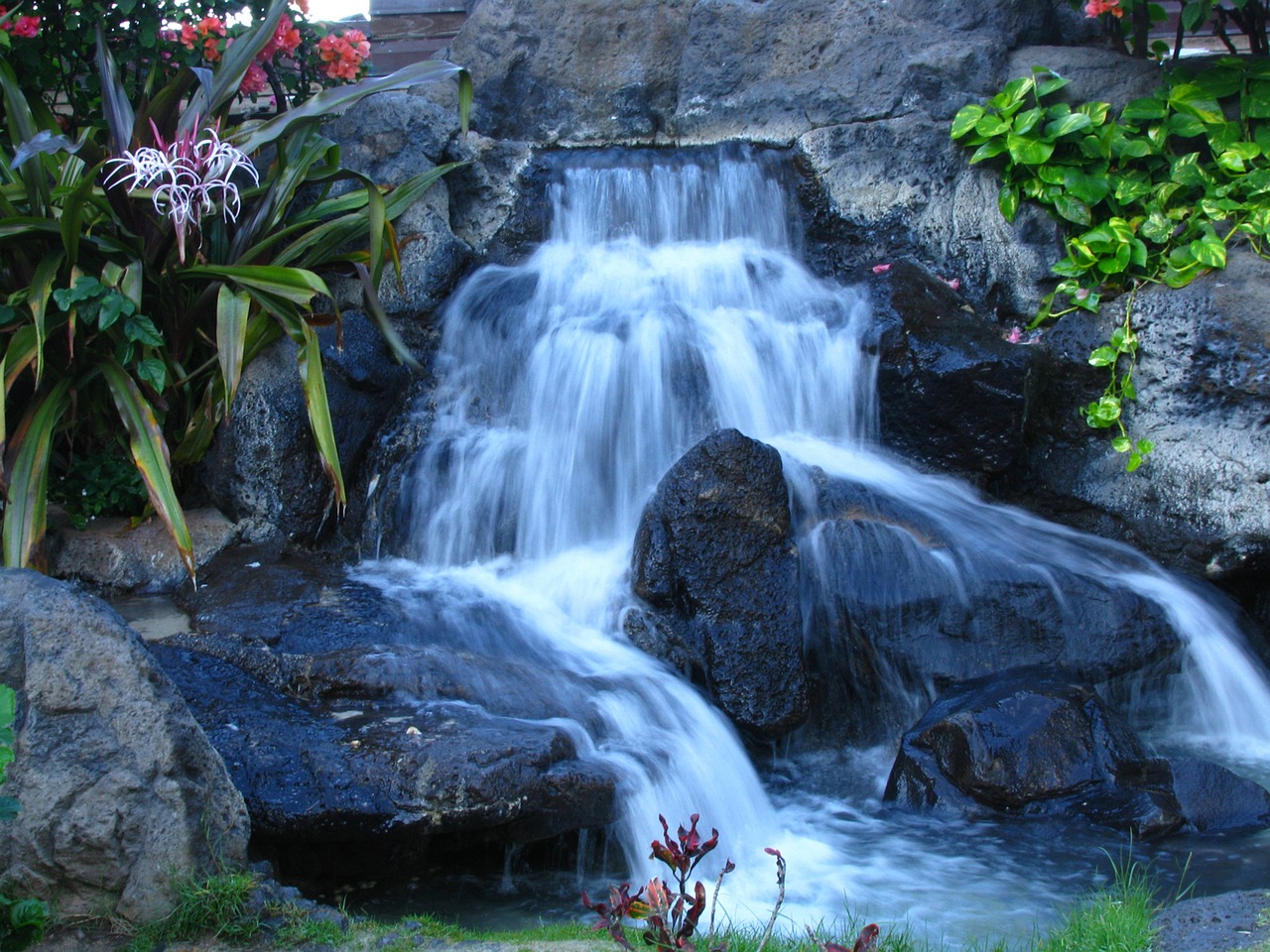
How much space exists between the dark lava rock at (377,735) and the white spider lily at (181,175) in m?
1.70

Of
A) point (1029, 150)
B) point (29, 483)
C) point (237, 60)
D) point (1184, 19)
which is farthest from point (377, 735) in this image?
point (1184, 19)

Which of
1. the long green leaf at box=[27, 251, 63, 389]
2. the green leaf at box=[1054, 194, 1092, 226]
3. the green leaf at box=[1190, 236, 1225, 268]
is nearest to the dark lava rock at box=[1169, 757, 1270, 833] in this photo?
the green leaf at box=[1190, 236, 1225, 268]

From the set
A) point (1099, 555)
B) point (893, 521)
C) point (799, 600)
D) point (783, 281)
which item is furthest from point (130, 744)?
point (783, 281)

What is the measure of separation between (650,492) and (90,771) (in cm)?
331

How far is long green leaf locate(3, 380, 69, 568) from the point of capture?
14.6ft

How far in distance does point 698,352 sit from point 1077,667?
7.80ft

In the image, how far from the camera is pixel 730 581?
468 cm

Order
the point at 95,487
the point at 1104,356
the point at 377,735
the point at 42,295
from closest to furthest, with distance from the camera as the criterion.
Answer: the point at 377,735 → the point at 42,295 → the point at 95,487 → the point at 1104,356

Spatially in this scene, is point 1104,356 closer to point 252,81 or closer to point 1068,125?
point 1068,125

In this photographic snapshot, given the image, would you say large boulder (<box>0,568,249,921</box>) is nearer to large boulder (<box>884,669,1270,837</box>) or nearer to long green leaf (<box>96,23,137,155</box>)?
large boulder (<box>884,669,1270,837</box>)

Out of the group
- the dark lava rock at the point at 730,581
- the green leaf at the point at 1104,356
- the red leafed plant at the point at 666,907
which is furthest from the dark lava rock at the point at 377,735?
the green leaf at the point at 1104,356

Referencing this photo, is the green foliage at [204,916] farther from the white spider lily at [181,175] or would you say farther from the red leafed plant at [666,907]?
the white spider lily at [181,175]

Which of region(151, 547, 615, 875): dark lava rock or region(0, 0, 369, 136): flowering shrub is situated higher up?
region(0, 0, 369, 136): flowering shrub

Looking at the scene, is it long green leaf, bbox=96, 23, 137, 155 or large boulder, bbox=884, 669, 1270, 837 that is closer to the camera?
large boulder, bbox=884, 669, 1270, 837
